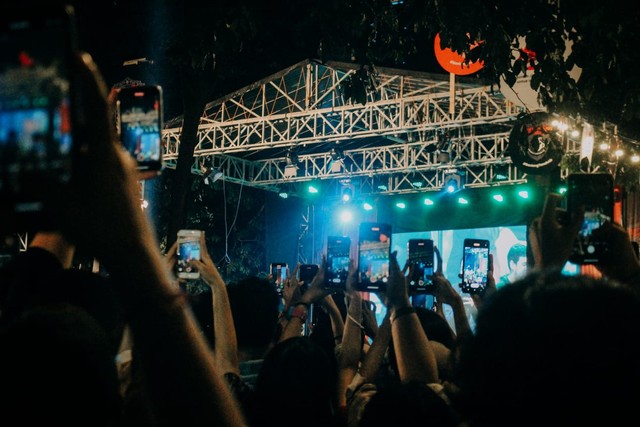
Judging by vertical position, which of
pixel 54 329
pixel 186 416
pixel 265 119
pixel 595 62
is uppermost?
pixel 265 119

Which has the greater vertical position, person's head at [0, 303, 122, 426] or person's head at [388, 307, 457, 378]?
person's head at [0, 303, 122, 426]

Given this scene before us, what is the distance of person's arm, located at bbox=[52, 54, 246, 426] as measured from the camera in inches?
42.2

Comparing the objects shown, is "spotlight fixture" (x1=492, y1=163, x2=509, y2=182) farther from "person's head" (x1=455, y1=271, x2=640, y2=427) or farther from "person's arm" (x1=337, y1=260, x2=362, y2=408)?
"person's head" (x1=455, y1=271, x2=640, y2=427)

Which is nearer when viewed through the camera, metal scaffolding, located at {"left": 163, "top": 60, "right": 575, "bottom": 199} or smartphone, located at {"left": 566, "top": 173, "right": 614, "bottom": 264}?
smartphone, located at {"left": 566, "top": 173, "right": 614, "bottom": 264}

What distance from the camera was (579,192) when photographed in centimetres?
275

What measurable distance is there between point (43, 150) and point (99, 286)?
1.60m

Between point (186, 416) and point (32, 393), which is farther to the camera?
point (32, 393)

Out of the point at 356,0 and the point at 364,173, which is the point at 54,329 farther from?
the point at 364,173

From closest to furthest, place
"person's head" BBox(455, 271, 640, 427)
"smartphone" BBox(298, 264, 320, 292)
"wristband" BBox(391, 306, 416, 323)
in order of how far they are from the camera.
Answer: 1. "person's head" BBox(455, 271, 640, 427)
2. "wristband" BBox(391, 306, 416, 323)
3. "smartphone" BBox(298, 264, 320, 292)

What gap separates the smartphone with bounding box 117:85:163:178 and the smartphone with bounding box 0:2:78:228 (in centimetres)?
105

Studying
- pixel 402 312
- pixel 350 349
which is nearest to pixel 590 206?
pixel 402 312

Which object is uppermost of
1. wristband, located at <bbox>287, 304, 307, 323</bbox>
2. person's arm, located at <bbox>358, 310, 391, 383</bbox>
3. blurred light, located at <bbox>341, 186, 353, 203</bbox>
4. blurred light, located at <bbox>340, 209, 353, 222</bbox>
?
blurred light, located at <bbox>341, 186, 353, 203</bbox>

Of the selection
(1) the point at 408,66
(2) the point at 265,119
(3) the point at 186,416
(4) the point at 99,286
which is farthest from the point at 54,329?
(2) the point at 265,119

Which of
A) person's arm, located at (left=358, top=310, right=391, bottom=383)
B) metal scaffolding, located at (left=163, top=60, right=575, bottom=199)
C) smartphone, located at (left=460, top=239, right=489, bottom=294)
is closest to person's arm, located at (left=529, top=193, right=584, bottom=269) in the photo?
person's arm, located at (left=358, top=310, right=391, bottom=383)
